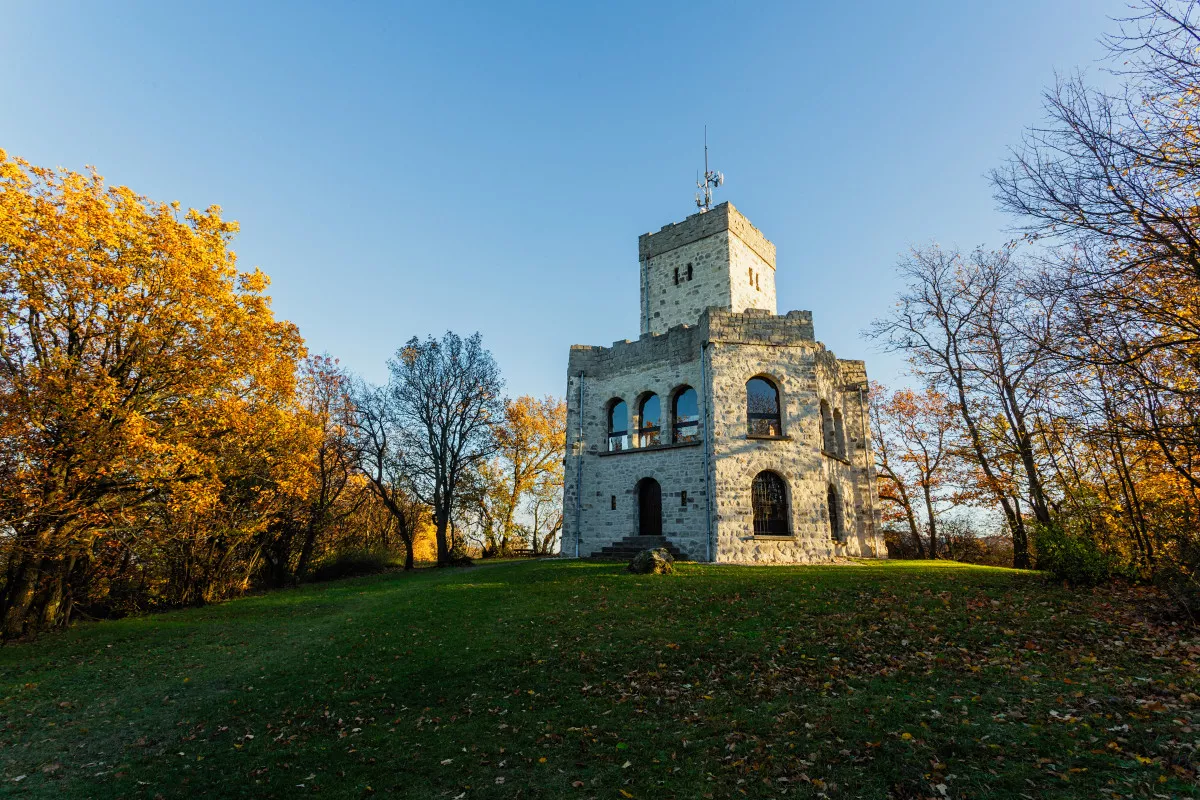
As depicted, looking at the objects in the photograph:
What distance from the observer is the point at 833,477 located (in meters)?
20.6

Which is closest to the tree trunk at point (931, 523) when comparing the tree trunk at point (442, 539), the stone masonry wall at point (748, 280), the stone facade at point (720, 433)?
the stone facade at point (720, 433)

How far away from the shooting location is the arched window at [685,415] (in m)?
19.9

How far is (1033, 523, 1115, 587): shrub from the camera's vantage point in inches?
408

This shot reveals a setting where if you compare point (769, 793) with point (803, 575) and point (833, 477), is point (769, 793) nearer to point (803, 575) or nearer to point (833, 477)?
point (803, 575)

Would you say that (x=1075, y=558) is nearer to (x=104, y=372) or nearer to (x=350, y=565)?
(x=104, y=372)

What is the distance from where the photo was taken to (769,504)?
18.5 m

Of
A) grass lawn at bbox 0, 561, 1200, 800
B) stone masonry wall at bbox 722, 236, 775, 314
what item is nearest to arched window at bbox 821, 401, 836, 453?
stone masonry wall at bbox 722, 236, 775, 314

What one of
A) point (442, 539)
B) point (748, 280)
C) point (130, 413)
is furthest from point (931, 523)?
point (130, 413)

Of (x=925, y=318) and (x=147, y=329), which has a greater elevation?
(x=925, y=318)

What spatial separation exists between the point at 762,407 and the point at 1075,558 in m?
10.1

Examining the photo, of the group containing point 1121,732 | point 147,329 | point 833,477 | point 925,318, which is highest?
point 925,318

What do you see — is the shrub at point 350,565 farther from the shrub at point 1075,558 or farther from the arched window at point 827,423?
the shrub at point 1075,558

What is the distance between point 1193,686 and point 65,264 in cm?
1903

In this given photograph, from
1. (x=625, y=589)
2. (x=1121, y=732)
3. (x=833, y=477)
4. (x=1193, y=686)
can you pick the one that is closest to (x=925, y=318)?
(x=833, y=477)
